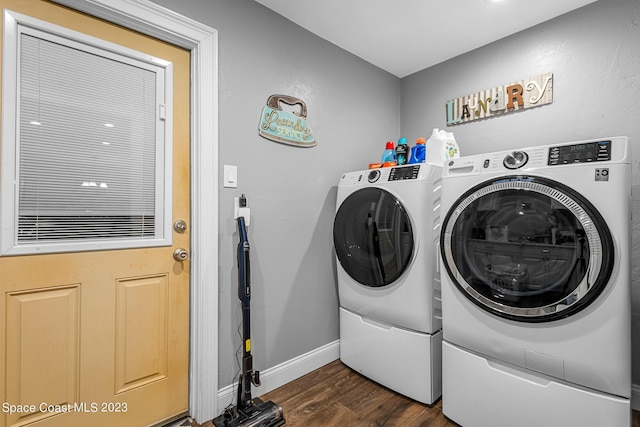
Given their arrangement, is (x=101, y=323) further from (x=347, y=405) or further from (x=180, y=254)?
Result: (x=347, y=405)

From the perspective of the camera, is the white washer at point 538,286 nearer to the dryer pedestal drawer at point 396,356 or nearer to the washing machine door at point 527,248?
the washing machine door at point 527,248

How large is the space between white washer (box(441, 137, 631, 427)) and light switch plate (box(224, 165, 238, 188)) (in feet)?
3.70

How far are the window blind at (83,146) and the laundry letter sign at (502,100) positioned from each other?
6.98ft

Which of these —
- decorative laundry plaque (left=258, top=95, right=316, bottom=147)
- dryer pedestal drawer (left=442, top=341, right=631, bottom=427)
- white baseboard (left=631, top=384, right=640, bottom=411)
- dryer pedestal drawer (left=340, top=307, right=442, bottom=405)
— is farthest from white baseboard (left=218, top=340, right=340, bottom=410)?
white baseboard (left=631, top=384, right=640, bottom=411)

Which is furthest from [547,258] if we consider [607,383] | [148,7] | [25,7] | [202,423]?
[25,7]

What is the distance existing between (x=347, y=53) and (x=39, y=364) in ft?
8.35

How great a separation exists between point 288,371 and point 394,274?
3.03 ft

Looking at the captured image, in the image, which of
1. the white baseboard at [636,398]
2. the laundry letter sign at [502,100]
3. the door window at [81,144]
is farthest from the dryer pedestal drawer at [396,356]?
the laundry letter sign at [502,100]

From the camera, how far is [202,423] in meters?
1.53

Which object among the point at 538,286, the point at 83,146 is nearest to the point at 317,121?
the point at 83,146

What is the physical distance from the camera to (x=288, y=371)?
1.92m

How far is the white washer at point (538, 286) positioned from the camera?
1.11m

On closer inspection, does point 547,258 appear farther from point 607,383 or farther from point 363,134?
point 363,134

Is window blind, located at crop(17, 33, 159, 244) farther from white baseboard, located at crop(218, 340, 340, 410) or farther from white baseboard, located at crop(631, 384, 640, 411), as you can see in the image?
white baseboard, located at crop(631, 384, 640, 411)
